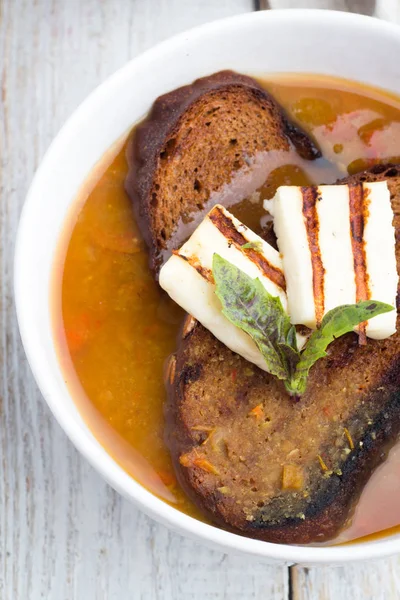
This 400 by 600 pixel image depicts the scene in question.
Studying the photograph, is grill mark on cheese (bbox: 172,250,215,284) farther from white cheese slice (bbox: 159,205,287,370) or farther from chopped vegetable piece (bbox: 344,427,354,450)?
chopped vegetable piece (bbox: 344,427,354,450)

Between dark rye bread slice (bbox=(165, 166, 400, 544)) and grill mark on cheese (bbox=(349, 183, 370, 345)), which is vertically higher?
grill mark on cheese (bbox=(349, 183, 370, 345))

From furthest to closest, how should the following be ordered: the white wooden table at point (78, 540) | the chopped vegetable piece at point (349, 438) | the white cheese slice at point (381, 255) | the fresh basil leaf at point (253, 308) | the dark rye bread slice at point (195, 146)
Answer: the white wooden table at point (78, 540) → the dark rye bread slice at point (195, 146) → the chopped vegetable piece at point (349, 438) → the white cheese slice at point (381, 255) → the fresh basil leaf at point (253, 308)

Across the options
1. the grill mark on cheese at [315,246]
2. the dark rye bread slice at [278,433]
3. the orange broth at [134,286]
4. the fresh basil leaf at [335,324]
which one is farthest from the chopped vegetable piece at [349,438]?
the orange broth at [134,286]

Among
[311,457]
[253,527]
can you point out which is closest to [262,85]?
[311,457]

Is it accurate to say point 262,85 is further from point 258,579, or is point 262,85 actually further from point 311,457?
point 258,579

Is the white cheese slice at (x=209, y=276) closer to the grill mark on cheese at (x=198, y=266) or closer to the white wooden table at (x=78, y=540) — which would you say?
the grill mark on cheese at (x=198, y=266)

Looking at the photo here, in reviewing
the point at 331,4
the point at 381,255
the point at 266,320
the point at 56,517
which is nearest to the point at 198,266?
the point at 266,320

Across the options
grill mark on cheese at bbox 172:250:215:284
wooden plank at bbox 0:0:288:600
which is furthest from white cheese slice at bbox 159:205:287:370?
wooden plank at bbox 0:0:288:600
